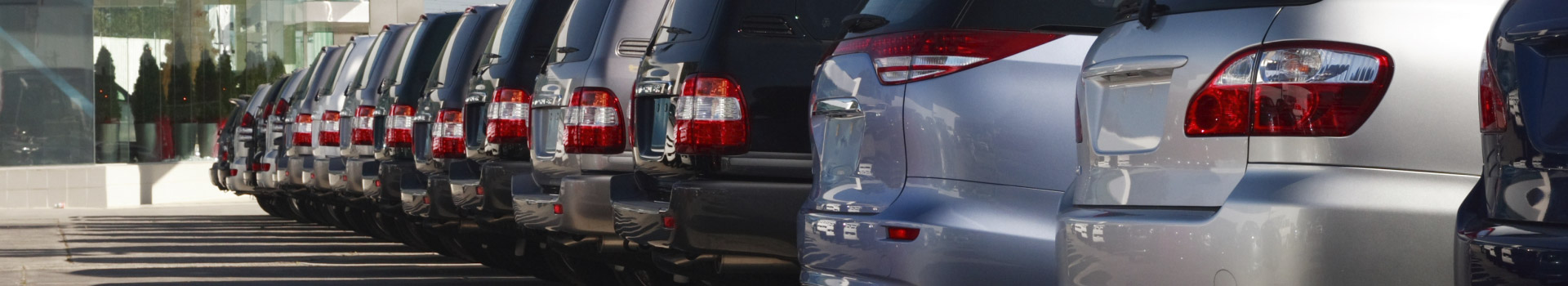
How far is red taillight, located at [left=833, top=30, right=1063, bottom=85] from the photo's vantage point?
13.0ft

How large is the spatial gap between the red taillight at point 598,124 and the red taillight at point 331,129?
6502 mm

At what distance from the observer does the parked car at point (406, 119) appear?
32.8 feet

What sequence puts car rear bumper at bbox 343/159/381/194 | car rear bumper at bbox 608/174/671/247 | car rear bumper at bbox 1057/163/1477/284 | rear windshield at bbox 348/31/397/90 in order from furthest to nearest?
1. rear windshield at bbox 348/31/397/90
2. car rear bumper at bbox 343/159/381/194
3. car rear bumper at bbox 608/174/671/247
4. car rear bumper at bbox 1057/163/1477/284

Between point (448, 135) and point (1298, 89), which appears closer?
point (1298, 89)

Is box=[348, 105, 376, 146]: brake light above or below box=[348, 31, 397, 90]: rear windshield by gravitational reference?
A: below

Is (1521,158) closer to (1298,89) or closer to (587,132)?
(1298,89)

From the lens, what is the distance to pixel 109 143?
89.7ft

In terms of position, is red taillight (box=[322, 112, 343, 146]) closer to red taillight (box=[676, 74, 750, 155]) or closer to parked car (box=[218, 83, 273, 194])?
parked car (box=[218, 83, 273, 194])

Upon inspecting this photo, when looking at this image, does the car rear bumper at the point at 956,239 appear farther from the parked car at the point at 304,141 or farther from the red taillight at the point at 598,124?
the parked car at the point at 304,141

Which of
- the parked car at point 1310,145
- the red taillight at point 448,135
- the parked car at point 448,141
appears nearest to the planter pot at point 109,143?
the parked car at point 448,141

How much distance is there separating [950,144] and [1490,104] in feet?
4.99

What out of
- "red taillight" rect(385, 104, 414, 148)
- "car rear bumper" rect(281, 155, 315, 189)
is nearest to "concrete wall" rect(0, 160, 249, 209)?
"car rear bumper" rect(281, 155, 315, 189)

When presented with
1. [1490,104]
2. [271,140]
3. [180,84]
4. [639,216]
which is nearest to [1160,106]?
[1490,104]

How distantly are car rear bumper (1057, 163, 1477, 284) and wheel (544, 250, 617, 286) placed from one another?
5054 millimetres
